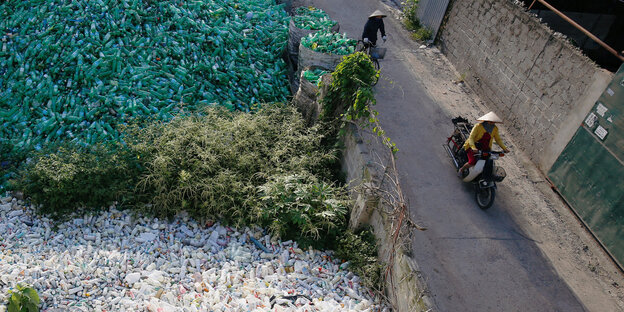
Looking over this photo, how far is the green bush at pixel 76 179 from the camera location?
5871mm

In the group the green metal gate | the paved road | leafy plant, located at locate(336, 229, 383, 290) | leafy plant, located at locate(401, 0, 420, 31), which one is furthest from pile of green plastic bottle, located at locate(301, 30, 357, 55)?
the green metal gate

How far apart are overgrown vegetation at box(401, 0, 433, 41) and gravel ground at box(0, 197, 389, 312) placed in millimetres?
7308

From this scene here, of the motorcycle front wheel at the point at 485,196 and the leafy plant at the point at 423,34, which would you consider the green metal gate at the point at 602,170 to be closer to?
the motorcycle front wheel at the point at 485,196

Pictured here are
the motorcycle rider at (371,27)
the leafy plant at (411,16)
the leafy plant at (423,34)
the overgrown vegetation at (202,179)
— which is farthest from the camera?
the leafy plant at (411,16)

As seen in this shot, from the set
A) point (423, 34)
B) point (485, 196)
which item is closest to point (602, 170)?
point (485, 196)

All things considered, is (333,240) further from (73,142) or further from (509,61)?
(509,61)

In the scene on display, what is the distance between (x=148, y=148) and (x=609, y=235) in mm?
7050

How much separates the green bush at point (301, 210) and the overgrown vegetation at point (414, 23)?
654 centimetres

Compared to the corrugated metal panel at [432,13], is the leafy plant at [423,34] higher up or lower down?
lower down

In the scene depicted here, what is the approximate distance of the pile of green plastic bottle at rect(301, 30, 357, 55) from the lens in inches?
319

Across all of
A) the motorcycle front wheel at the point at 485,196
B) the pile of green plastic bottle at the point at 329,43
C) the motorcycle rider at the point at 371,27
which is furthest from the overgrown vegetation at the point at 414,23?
the motorcycle front wheel at the point at 485,196

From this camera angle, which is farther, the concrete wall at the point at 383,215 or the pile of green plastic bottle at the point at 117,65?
the pile of green plastic bottle at the point at 117,65

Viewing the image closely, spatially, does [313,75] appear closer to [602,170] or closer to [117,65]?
[117,65]

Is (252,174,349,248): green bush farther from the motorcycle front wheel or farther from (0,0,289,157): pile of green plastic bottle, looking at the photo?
(0,0,289,157): pile of green plastic bottle
